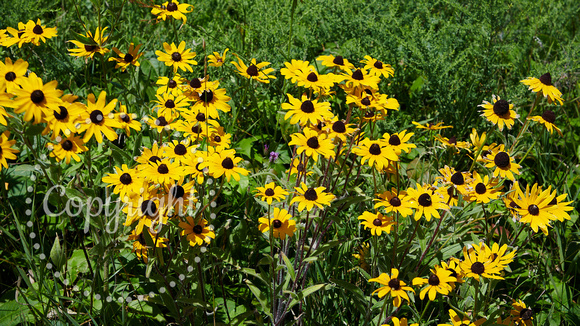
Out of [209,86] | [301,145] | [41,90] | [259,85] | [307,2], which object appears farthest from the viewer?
[307,2]

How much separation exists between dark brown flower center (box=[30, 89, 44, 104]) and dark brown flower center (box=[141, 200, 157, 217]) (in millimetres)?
467

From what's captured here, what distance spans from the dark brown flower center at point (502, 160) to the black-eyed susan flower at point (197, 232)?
1.24 meters

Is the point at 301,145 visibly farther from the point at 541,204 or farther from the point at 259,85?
the point at 259,85

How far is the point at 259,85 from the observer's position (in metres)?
3.54

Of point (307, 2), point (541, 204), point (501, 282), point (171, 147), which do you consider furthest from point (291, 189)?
point (307, 2)

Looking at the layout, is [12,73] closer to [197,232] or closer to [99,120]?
[99,120]

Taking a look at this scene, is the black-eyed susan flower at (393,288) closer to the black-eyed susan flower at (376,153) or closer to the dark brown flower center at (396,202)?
the dark brown flower center at (396,202)

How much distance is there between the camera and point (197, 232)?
188 centimetres

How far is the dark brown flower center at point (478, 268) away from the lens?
74.0 inches

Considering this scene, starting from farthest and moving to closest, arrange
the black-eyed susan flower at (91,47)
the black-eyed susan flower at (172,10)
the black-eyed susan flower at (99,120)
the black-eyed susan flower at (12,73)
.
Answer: the black-eyed susan flower at (172,10) < the black-eyed susan flower at (91,47) < the black-eyed susan flower at (99,120) < the black-eyed susan flower at (12,73)

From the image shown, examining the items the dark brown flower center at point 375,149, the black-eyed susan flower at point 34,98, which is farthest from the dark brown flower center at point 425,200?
the black-eyed susan flower at point 34,98

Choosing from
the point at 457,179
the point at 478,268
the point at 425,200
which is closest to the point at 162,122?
the point at 425,200

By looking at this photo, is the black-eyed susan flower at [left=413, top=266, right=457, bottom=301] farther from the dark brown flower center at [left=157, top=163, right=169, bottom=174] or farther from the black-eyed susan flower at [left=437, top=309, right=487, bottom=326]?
the dark brown flower center at [left=157, top=163, right=169, bottom=174]

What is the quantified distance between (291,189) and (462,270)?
72cm
